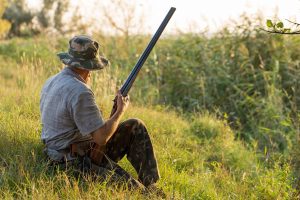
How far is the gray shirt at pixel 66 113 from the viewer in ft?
13.8

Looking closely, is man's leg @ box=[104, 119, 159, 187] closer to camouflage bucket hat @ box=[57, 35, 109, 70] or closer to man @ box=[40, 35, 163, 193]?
man @ box=[40, 35, 163, 193]

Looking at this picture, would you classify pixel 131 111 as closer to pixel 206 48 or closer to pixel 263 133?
pixel 263 133

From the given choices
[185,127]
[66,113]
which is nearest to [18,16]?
[185,127]

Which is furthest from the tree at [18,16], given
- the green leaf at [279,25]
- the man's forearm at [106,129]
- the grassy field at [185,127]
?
the green leaf at [279,25]

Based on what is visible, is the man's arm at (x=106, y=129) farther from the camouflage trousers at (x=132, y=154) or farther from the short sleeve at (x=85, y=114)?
the camouflage trousers at (x=132, y=154)

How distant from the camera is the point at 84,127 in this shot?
4191 millimetres

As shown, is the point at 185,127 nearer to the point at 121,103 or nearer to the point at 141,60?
the point at 141,60

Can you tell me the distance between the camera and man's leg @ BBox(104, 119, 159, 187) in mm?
4645

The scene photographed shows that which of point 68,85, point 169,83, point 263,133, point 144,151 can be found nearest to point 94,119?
point 68,85

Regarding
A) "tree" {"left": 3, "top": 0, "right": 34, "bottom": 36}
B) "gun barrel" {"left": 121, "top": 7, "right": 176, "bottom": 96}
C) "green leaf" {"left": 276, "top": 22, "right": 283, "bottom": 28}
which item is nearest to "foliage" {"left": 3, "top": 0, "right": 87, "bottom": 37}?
"tree" {"left": 3, "top": 0, "right": 34, "bottom": 36}

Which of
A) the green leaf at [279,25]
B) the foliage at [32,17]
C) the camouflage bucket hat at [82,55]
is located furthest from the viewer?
the foliage at [32,17]

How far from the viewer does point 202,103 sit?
9461 millimetres

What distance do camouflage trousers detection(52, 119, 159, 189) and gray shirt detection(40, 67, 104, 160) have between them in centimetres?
21

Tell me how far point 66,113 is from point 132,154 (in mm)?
716
